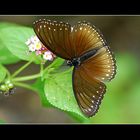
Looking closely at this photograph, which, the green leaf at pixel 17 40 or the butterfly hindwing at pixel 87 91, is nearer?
the butterfly hindwing at pixel 87 91

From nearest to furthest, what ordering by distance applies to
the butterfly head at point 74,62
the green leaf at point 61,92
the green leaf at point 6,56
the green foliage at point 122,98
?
the green leaf at point 61,92 → the butterfly head at point 74,62 → the green leaf at point 6,56 → the green foliage at point 122,98

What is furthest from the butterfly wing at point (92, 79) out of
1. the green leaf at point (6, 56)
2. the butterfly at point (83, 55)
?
the green leaf at point (6, 56)

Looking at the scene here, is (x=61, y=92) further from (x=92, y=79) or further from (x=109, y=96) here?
(x=109, y=96)

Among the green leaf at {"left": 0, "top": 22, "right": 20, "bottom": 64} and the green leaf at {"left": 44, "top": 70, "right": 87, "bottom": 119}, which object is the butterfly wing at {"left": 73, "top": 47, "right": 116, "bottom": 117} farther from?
the green leaf at {"left": 0, "top": 22, "right": 20, "bottom": 64}

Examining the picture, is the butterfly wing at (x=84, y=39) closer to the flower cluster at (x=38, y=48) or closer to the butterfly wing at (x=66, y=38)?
the butterfly wing at (x=66, y=38)

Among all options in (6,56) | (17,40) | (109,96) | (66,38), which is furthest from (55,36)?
(109,96)

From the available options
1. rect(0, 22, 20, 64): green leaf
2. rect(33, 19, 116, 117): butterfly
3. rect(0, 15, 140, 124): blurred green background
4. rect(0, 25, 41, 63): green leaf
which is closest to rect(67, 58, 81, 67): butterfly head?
rect(33, 19, 116, 117): butterfly

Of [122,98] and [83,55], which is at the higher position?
[83,55]
